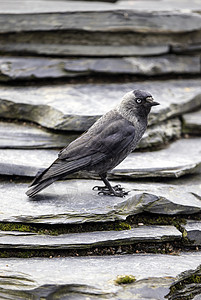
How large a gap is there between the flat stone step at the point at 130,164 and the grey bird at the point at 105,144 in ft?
1.70

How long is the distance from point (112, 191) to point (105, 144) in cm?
59

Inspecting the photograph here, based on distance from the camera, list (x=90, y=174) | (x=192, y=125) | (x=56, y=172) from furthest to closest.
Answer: (x=192, y=125), (x=90, y=174), (x=56, y=172)

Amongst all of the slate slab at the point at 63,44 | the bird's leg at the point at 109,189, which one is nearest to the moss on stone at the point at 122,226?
the bird's leg at the point at 109,189

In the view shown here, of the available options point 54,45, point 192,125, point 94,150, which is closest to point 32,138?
point 94,150

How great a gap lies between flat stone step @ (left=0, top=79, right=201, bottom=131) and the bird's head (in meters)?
1.02

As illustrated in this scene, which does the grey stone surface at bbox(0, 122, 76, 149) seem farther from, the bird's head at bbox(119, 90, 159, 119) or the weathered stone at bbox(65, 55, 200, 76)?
the weathered stone at bbox(65, 55, 200, 76)

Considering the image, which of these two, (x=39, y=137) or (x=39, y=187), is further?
(x=39, y=137)

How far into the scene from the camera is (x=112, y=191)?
5320 millimetres

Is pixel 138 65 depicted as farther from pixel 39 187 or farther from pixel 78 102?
pixel 39 187

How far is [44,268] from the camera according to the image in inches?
180

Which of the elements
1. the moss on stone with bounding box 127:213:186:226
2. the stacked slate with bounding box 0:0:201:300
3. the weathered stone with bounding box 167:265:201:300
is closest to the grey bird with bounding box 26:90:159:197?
the stacked slate with bounding box 0:0:201:300

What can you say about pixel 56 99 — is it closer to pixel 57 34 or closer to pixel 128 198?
pixel 57 34

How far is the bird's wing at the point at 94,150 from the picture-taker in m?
5.07

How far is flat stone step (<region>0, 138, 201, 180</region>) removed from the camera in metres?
5.64
